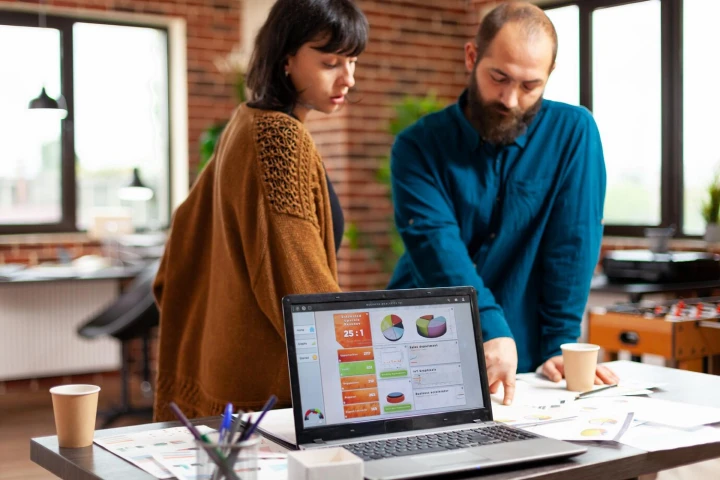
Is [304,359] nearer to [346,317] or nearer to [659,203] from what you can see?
[346,317]

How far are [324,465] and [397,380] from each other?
335mm

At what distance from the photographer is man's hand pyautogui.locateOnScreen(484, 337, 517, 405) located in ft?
5.58

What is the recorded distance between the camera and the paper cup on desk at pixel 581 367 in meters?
1.79

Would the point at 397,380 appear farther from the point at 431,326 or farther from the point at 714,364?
the point at 714,364

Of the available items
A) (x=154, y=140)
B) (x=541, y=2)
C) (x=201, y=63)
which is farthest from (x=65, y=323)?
(x=541, y=2)

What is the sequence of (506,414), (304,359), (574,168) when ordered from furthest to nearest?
(574,168), (506,414), (304,359)

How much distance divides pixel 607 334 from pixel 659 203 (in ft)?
6.00

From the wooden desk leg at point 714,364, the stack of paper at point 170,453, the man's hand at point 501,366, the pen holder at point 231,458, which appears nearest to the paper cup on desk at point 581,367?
the man's hand at point 501,366

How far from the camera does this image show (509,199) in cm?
210

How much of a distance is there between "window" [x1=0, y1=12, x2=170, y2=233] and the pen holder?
17.1ft

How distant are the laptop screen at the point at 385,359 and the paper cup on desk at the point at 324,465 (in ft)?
0.58

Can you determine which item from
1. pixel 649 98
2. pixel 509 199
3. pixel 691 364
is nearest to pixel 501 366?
pixel 509 199

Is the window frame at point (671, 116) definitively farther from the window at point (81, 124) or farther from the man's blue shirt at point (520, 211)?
the window at point (81, 124)

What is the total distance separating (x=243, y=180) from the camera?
5.65 feet
